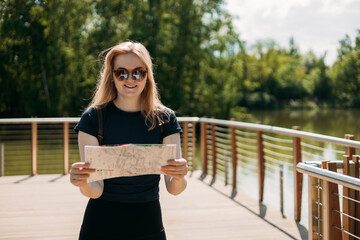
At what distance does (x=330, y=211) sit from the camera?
1916 mm

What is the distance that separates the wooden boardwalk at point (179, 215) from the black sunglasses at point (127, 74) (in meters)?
1.91

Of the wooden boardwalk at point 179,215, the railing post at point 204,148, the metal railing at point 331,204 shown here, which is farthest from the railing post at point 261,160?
the metal railing at point 331,204

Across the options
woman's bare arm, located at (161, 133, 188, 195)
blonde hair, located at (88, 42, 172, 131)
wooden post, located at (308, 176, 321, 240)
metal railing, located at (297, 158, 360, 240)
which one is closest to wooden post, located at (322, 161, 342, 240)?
metal railing, located at (297, 158, 360, 240)

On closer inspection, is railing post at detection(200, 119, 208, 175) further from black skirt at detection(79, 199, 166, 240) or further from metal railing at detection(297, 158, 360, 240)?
black skirt at detection(79, 199, 166, 240)

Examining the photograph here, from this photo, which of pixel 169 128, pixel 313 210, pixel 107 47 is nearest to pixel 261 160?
pixel 313 210

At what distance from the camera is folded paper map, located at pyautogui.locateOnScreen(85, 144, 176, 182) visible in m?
1.43

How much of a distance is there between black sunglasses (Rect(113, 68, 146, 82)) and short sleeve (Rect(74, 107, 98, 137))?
0.17m

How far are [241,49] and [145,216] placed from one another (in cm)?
2309

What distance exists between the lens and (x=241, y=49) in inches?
944

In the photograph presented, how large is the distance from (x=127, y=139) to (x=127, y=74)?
25 centimetres

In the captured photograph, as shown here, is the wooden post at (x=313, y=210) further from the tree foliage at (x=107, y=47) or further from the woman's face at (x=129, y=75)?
the tree foliage at (x=107, y=47)

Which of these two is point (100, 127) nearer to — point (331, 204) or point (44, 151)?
point (331, 204)

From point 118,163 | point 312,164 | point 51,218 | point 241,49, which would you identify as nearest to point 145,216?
point 118,163

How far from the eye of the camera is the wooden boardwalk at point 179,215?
3340 mm
